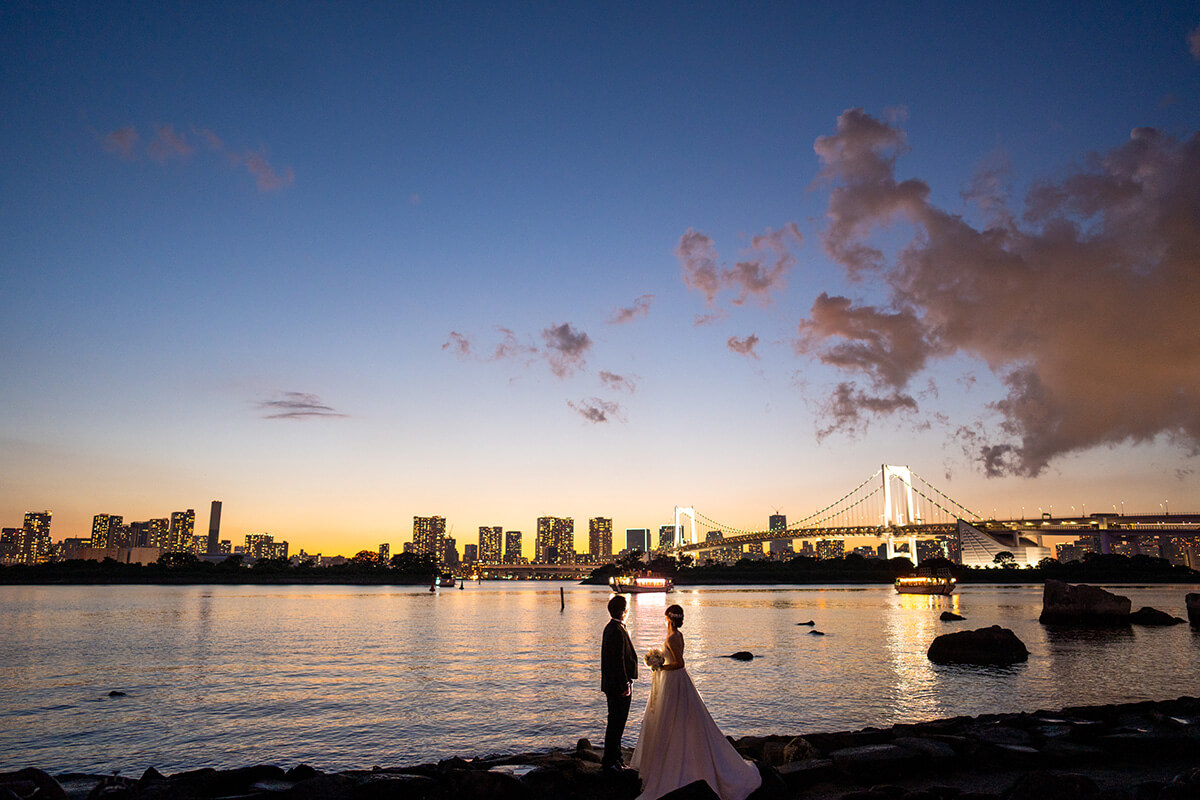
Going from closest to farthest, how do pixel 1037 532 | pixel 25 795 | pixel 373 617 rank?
pixel 25 795, pixel 373 617, pixel 1037 532

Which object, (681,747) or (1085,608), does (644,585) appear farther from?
(681,747)

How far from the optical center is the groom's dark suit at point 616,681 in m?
11.2

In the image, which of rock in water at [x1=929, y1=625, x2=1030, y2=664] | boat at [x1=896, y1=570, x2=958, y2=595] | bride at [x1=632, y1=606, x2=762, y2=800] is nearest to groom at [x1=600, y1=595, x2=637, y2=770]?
bride at [x1=632, y1=606, x2=762, y2=800]

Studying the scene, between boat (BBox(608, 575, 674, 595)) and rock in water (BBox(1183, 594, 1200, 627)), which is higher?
rock in water (BBox(1183, 594, 1200, 627))

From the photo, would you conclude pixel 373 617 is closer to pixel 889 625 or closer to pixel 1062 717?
pixel 889 625

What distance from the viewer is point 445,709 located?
2208 centimetres

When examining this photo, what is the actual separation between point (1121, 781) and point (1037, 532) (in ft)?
626

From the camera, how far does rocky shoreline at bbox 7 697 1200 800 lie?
9.30 metres

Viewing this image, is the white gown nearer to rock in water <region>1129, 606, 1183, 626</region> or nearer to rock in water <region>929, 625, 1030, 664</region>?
rock in water <region>929, 625, 1030, 664</region>

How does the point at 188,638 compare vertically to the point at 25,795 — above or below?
below

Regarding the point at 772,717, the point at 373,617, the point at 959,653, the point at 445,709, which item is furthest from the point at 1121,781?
the point at 373,617

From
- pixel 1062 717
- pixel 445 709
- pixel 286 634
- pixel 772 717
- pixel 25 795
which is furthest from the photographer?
pixel 286 634

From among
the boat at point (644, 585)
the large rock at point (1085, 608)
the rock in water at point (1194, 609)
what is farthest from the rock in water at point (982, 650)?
the boat at point (644, 585)

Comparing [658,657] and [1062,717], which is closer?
[658,657]
